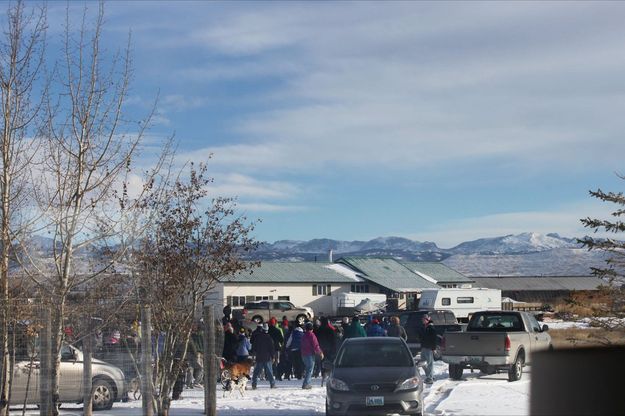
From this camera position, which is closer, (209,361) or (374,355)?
(209,361)

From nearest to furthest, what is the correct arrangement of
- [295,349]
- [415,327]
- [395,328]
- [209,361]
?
[209,361] < [395,328] < [295,349] < [415,327]

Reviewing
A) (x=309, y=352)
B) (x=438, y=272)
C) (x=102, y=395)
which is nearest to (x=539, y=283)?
(x=438, y=272)

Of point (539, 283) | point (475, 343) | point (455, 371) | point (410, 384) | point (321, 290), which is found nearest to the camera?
point (410, 384)

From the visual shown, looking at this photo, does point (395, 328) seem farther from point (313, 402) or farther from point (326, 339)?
point (313, 402)

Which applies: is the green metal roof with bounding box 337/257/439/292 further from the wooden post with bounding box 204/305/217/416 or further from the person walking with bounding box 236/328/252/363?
the wooden post with bounding box 204/305/217/416

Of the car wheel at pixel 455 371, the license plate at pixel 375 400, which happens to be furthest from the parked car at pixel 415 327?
the license plate at pixel 375 400

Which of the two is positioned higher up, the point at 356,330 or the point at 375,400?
the point at 356,330

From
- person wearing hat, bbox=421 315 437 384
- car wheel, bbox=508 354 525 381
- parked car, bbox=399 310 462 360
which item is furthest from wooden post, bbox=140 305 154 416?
parked car, bbox=399 310 462 360

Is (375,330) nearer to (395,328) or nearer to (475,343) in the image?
(395,328)

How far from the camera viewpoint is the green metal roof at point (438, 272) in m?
83.2

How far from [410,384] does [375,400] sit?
2.33 ft

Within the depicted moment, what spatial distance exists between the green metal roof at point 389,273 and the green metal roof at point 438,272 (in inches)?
76.6

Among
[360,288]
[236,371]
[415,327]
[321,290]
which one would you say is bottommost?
[236,371]

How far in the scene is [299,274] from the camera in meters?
73.7
